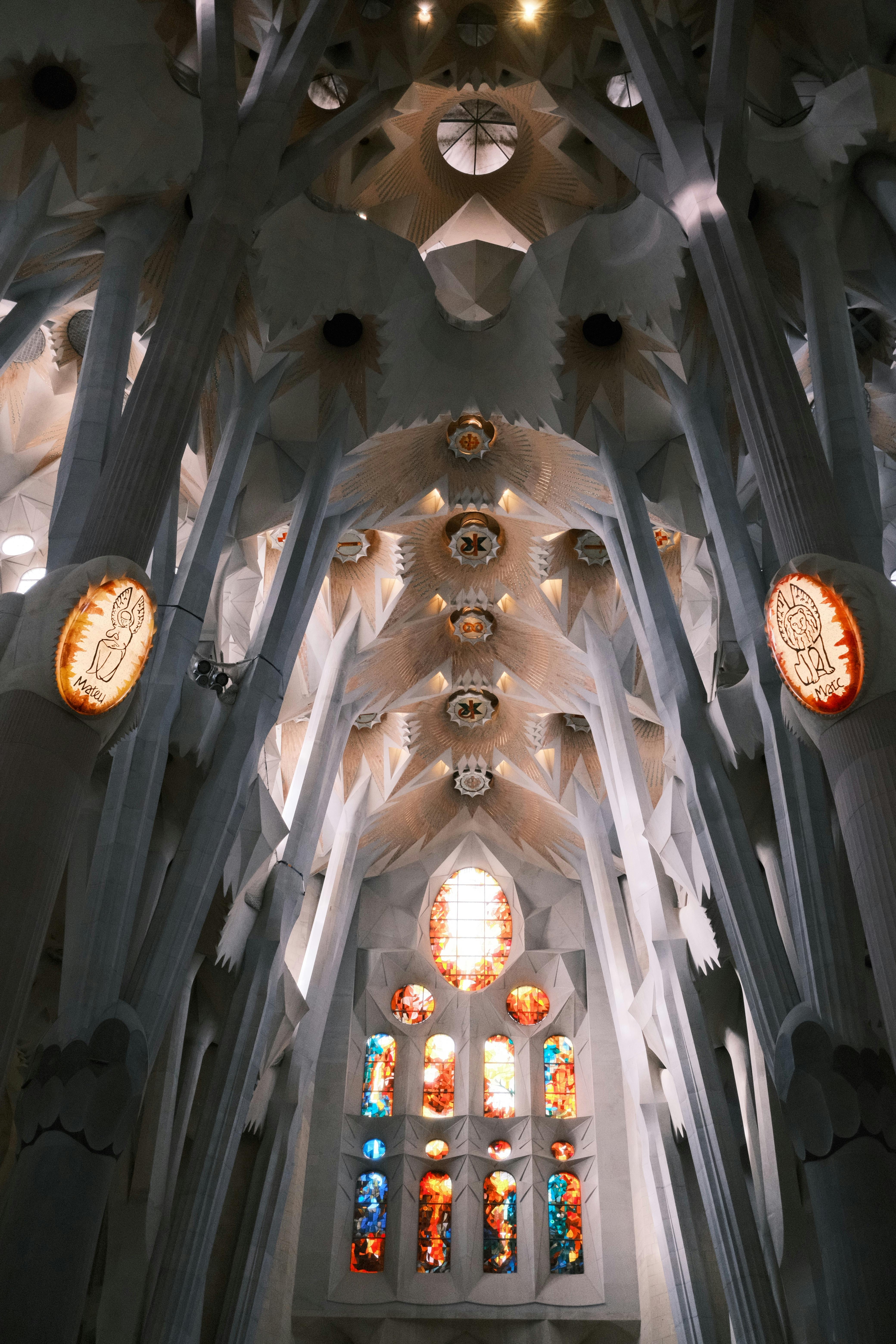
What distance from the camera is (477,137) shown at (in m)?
15.2

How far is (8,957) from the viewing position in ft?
22.2

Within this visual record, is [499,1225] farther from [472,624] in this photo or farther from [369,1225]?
[472,624]

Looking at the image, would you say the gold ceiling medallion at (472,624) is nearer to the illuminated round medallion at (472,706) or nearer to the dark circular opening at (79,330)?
the illuminated round medallion at (472,706)

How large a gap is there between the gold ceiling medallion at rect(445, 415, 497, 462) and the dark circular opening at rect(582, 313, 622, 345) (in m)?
2.24

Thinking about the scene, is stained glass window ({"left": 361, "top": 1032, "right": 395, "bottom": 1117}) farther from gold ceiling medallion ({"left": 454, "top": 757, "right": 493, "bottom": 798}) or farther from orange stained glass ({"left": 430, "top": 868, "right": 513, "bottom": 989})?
gold ceiling medallion ({"left": 454, "top": 757, "right": 493, "bottom": 798})

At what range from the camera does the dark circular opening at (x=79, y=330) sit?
567 inches

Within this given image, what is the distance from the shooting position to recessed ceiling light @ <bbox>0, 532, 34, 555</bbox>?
628 inches

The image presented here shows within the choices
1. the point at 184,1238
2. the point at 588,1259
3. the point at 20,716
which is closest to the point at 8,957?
the point at 20,716

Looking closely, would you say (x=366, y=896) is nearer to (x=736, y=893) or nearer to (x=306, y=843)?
(x=306, y=843)

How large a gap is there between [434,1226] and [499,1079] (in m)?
2.71

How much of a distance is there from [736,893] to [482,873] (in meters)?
13.0

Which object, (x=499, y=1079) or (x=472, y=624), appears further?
(x=499, y=1079)

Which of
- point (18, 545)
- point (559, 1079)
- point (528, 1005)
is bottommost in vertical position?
point (559, 1079)

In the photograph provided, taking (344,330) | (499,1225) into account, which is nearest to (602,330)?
(344,330)
